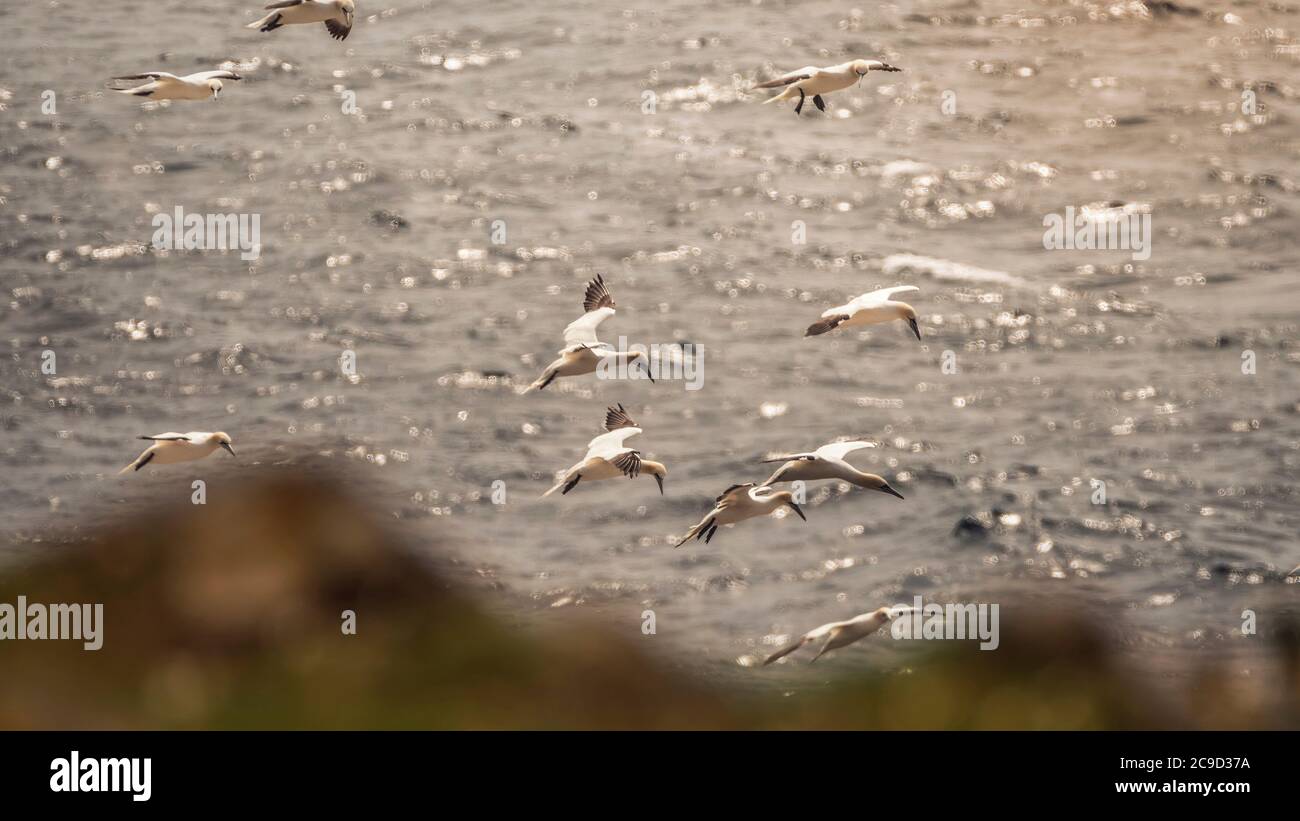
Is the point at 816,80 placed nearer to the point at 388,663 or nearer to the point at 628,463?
the point at 628,463

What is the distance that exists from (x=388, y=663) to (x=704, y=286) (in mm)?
34134

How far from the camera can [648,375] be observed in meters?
34.5

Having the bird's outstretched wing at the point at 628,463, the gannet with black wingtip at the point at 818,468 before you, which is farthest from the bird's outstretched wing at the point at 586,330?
the gannet with black wingtip at the point at 818,468

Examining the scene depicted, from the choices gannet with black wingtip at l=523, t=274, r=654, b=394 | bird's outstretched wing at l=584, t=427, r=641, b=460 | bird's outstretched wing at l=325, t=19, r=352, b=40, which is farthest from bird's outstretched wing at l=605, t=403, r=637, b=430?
bird's outstretched wing at l=325, t=19, r=352, b=40

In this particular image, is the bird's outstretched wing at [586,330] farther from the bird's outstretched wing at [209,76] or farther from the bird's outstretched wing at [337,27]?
the bird's outstretched wing at [209,76]

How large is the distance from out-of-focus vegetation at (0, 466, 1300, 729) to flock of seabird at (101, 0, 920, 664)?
22.8 feet

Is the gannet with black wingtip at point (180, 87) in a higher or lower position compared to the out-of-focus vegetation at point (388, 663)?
higher

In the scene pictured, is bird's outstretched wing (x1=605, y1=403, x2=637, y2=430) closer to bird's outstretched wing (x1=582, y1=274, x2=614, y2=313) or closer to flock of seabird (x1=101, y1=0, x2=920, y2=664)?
flock of seabird (x1=101, y1=0, x2=920, y2=664)

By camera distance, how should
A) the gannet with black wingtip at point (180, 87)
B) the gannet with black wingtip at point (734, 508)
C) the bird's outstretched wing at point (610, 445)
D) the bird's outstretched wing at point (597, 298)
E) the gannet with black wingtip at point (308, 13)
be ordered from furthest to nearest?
the bird's outstretched wing at point (597, 298)
the gannet with black wingtip at point (180, 87)
the gannet with black wingtip at point (308, 13)
the bird's outstretched wing at point (610, 445)
the gannet with black wingtip at point (734, 508)

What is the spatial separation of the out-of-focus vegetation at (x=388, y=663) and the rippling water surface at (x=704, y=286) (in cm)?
252

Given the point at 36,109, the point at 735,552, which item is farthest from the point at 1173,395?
the point at 36,109

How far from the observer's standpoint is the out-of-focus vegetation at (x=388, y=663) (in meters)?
40.6

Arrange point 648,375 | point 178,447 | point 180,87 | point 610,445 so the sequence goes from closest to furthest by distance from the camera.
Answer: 1. point 610,445
2. point 648,375
3. point 180,87
4. point 178,447

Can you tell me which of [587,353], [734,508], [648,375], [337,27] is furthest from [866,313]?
[337,27]
